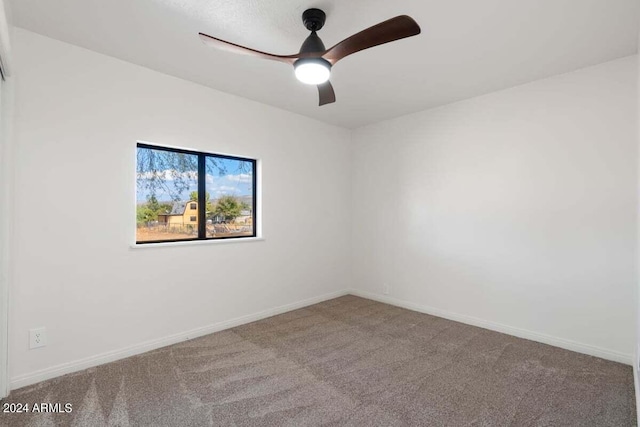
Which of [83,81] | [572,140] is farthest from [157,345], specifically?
[572,140]

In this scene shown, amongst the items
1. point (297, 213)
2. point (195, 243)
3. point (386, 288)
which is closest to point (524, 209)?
point (386, 288)

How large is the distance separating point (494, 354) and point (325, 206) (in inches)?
99.2

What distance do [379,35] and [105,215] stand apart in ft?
7.89

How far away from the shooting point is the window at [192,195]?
292 cm

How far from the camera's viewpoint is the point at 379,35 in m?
1.72

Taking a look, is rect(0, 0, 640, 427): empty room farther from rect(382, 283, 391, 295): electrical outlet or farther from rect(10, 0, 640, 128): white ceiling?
rect(382, 283, 391, 295): electrical outlet

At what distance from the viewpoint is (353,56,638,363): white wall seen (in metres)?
2.64

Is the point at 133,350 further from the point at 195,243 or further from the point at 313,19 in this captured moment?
the point at 313,19

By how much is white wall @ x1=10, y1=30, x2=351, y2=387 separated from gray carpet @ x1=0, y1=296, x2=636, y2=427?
32 centimetres

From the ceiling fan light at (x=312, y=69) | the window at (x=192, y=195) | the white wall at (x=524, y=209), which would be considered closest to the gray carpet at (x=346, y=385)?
the white wall at (x=524, y=209)

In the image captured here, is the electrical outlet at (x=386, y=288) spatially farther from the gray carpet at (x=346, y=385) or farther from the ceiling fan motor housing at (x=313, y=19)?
the ceiling fan motor housing at (x=313, y=19)

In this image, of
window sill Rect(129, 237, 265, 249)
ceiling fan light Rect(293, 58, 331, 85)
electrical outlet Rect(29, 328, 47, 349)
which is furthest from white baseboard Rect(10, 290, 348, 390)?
ceiling fan light Rect(293, 58, 331, 85)

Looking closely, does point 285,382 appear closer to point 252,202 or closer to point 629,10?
point 252,202

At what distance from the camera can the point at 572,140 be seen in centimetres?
283
